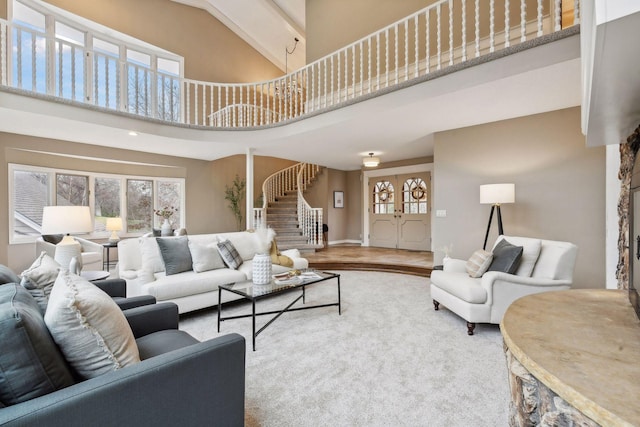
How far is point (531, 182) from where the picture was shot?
4.00m

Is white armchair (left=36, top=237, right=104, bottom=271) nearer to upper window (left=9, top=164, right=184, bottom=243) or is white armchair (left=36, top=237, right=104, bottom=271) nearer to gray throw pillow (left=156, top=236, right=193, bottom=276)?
upper window (left=9, top=164, right=184, bottom=243)

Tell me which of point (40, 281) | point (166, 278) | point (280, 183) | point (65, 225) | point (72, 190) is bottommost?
point (166, 278)

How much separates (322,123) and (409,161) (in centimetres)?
341

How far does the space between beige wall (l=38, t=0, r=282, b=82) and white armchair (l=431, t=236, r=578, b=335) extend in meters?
7.72

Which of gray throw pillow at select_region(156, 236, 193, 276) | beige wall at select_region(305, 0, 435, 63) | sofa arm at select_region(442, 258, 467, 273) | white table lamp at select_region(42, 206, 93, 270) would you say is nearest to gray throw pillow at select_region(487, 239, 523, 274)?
sofa arm at select_region(442, 258, 467, 273)

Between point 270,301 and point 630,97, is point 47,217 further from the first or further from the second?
point 630,97

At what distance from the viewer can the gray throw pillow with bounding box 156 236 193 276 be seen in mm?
3321

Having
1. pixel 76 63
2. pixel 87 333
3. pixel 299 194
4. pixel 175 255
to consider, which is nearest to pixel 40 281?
pixel 87 333

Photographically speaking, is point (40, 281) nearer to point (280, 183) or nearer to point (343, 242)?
point (280, 183)

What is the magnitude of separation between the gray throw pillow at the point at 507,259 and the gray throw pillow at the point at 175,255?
3.32 meters

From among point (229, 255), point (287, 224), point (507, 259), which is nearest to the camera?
point (507, 259)

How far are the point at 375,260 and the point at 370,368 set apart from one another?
3866 millimetres

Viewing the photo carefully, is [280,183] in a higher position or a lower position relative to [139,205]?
higher

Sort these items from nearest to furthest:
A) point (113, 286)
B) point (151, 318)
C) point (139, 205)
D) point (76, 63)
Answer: point (151, 318)
point (113, 286)
point (76, 63)
point (139, 205)
